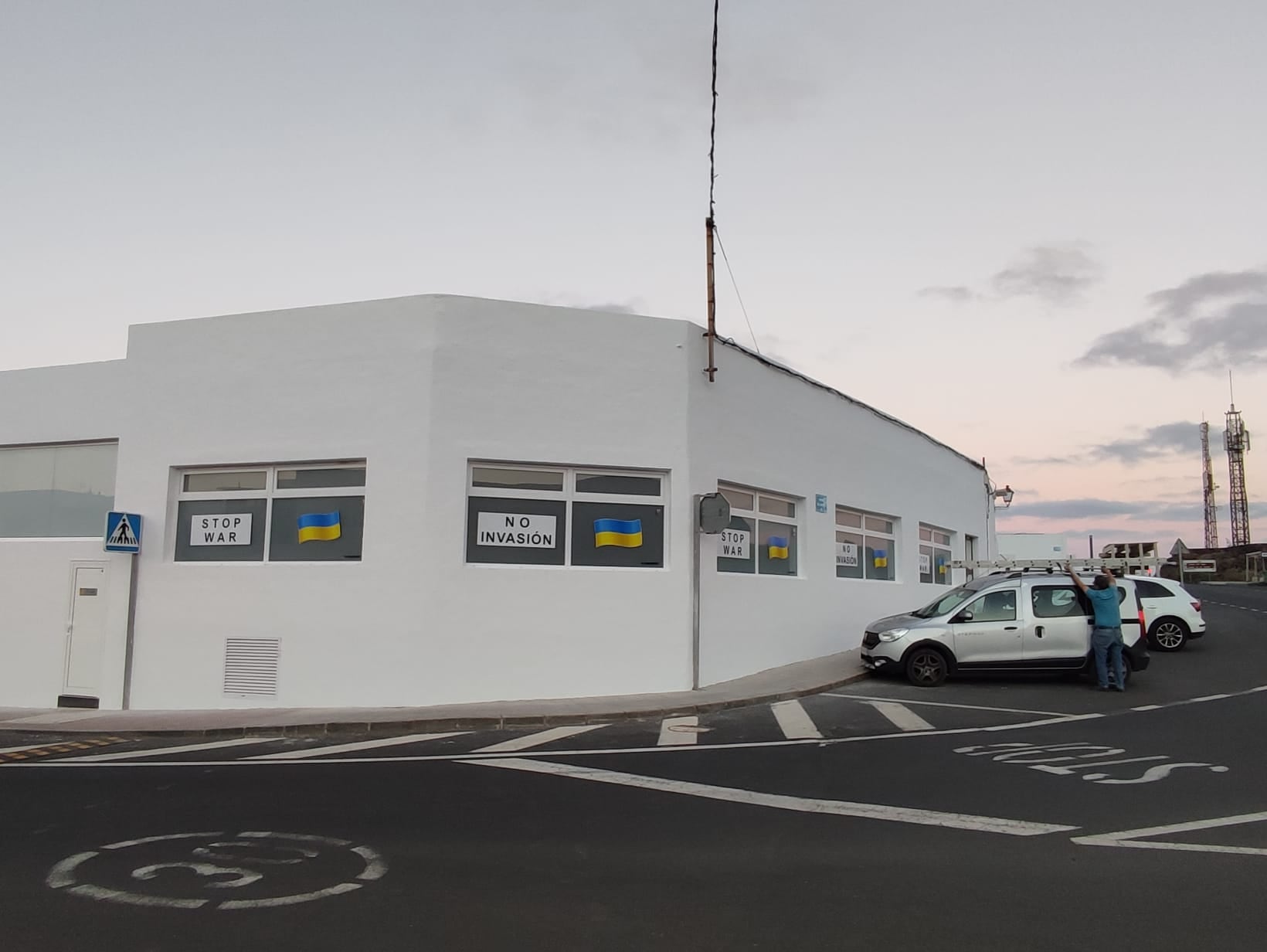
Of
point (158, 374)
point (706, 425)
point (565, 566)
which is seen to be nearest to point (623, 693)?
point (565, 566)

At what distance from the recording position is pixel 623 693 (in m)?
13.9

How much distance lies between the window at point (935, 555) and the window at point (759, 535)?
769 centimetres

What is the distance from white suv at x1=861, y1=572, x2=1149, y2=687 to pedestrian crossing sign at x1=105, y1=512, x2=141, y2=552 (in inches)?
440

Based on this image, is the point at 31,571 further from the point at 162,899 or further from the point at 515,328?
the point at 162,899

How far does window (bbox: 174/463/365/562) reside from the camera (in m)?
13.9

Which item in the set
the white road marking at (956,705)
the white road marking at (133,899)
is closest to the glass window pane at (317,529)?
the white road marking at (956,705)

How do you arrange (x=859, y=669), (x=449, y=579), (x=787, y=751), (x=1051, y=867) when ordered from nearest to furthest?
(x=1051, y=867) < (x=787, y=751) < (x=449, y=579) < (x=859, y=669)

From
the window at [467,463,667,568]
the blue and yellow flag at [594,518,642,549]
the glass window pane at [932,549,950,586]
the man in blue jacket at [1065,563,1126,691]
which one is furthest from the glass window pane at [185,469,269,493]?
the glass window pane at [932,549,950,586]

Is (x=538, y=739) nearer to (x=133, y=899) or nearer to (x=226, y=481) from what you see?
(x=133, y=899)

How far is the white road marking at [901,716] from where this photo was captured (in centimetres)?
1137

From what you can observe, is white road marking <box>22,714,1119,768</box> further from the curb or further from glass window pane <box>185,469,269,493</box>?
glass window pane <box>185,469,269,493</box>

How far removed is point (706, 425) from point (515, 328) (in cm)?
319

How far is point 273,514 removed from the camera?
46.9 ft

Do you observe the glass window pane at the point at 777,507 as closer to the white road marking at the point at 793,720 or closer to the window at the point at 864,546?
the window at the point at 864,546
